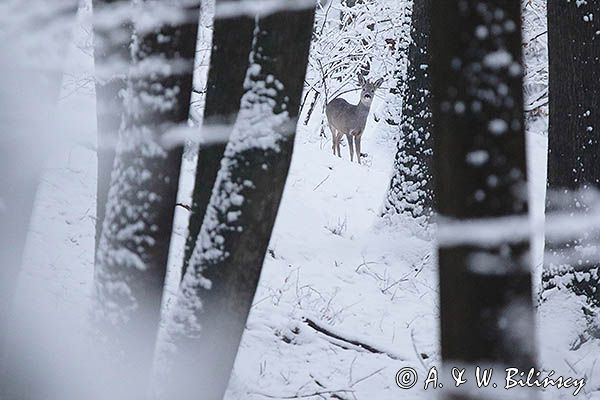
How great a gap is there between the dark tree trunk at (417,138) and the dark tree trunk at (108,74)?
410 centimetres

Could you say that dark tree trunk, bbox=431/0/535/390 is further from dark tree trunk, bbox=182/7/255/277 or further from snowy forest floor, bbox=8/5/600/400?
snowy forest floor, bbox=8/5/600/400

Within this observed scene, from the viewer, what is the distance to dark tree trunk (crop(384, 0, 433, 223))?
7344 mm

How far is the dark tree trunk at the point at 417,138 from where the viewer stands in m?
7.34

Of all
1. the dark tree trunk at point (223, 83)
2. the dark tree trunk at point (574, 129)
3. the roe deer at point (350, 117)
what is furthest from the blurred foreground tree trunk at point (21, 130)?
the roe deer at point (350, 117)

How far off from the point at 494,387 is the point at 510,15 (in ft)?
3.56

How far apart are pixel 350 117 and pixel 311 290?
935 centimetres

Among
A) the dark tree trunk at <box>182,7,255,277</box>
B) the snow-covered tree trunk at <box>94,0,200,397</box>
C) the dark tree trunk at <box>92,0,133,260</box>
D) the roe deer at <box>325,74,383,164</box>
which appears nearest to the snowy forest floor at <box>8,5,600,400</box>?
Result: the dark tree trunk at <box>92,0,133,260</box>

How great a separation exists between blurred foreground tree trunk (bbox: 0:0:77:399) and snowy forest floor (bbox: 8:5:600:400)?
1.04ft

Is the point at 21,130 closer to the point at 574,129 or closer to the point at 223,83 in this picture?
the point at 223,83

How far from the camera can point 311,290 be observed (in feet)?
20.4

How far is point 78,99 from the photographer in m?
8.52

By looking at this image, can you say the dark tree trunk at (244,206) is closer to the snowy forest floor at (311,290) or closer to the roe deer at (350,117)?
the snowy forest floor at (311,290)

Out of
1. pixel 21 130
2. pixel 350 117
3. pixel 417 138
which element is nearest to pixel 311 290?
pixel 417 138

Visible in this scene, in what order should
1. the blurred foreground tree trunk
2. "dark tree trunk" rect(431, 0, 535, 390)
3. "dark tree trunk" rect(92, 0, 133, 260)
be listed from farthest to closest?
1. the blurred foreground tree trunk
2. "dark tree trunk" rect(92, 0, 133, 260)
3. "dark tree trunk" rect(431, 0, 535, 390)
